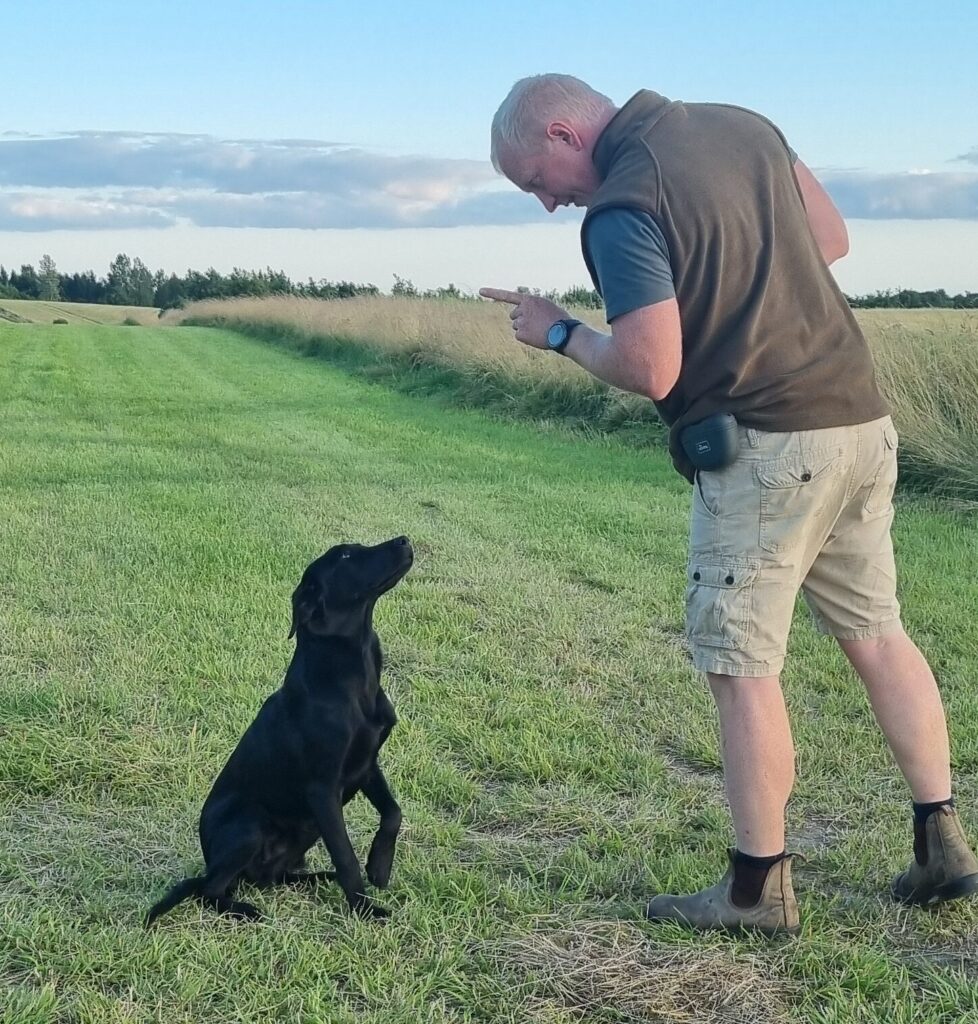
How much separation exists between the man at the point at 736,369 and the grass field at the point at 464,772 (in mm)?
272

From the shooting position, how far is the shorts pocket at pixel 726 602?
2.61 meters

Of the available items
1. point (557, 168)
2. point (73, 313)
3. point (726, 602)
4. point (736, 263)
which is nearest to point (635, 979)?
point (726, 602)

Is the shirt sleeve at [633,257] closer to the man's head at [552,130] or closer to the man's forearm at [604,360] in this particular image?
the man's forearm at [604,360]

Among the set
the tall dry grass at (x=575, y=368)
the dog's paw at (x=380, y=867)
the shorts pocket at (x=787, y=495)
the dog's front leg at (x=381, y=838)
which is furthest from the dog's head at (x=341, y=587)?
the tall dry grass at (x=575, y=368)

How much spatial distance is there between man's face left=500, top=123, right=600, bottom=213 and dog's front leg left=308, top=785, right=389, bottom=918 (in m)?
1.50

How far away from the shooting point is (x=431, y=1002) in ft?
8.04

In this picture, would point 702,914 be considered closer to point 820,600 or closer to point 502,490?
point 820,600

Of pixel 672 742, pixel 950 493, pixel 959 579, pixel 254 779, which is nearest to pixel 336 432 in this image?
pixel 950 493

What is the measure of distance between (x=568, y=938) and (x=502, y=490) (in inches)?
228

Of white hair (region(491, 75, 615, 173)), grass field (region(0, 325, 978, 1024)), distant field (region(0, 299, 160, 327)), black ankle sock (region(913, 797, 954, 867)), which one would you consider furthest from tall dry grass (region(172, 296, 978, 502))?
distant field (region(0, 299, 160, 327))

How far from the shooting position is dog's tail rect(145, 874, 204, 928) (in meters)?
2.74

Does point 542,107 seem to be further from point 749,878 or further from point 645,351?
point 749,878

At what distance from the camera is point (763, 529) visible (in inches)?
103

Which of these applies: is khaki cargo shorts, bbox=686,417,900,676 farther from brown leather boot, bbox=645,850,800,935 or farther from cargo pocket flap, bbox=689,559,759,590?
brown leather boot, bbox=645,850,800,935
